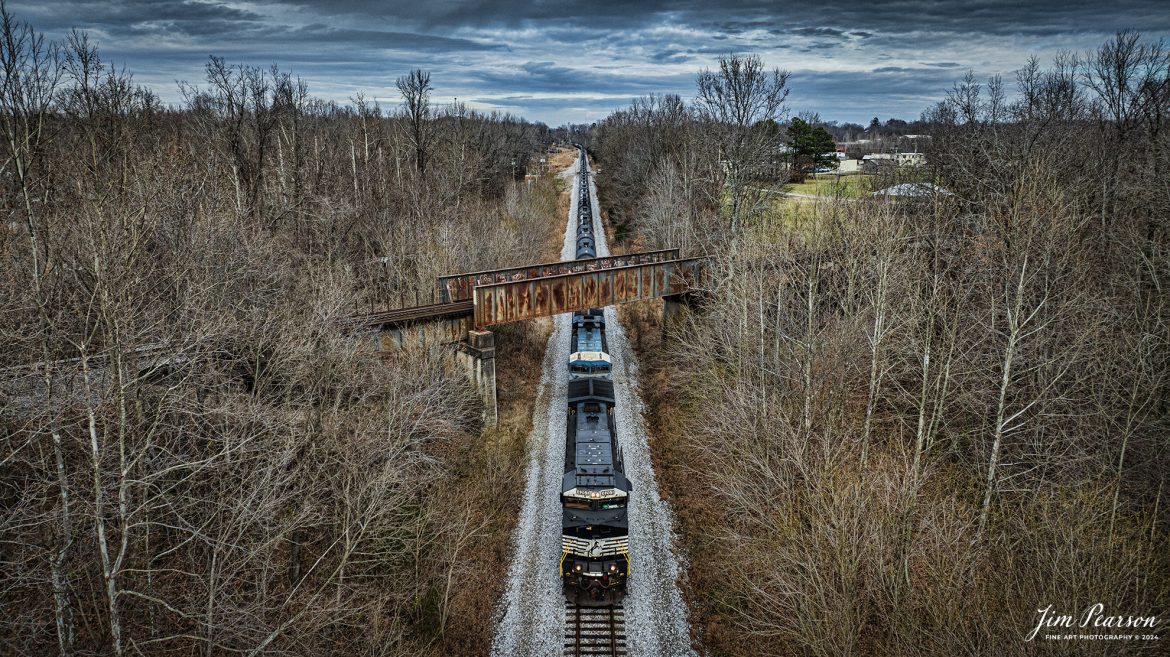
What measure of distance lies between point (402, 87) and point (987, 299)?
43.5 metres

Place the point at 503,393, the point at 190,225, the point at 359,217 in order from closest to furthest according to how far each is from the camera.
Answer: the point at 190,225, the point at 503,393, the point at 359,217

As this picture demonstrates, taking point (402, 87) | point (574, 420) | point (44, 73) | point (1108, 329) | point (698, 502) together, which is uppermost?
point (402, 87)

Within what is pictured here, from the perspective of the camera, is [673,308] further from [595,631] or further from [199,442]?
[199,442]

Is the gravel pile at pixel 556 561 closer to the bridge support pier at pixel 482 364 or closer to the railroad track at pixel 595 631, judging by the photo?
the railroad track at pixel 595 631

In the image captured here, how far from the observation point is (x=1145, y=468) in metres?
19.1

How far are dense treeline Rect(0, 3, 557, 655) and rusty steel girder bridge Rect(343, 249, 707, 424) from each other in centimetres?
163

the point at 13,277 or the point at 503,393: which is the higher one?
the point at 13,277

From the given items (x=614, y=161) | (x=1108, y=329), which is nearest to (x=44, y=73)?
(x=1108, y=329)

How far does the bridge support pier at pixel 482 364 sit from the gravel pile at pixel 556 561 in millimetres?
2581

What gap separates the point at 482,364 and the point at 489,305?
3.01 metres

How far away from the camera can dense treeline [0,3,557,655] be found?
1292 cm

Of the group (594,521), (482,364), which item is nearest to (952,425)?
(594,521)

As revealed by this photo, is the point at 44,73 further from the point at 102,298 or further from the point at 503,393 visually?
the point at 503,393

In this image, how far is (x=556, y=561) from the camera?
22.5 m
